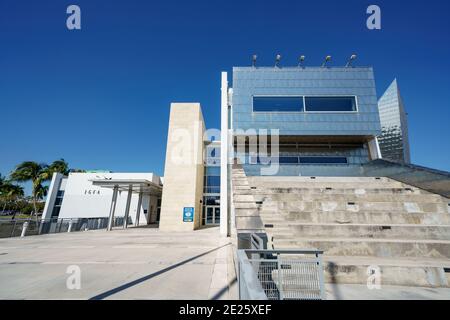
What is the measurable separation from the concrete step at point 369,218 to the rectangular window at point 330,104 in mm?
10759

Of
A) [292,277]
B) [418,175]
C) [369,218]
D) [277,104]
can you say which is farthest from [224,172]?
[292,277]

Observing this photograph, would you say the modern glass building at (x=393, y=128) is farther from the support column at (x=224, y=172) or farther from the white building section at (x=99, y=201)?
the white building section at (x=99, y=201)

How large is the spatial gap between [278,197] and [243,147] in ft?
23.9

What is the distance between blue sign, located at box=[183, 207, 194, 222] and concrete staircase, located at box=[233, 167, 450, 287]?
10527mm

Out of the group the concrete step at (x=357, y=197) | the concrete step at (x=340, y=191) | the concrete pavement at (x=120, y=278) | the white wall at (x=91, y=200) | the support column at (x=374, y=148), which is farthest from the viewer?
the white wall at (x=91, y=200)

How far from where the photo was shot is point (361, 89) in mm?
15062

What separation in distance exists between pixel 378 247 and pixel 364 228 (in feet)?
2.73

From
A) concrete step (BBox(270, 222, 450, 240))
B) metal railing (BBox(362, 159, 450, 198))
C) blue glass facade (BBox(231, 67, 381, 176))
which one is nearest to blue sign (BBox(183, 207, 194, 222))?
blue glass facade (BBox(231, 67, 381, 176))

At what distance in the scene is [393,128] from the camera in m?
30.0

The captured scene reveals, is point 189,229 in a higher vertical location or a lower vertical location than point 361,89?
lower

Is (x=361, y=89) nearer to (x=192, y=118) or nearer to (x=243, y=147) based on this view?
(x=243, y=147)

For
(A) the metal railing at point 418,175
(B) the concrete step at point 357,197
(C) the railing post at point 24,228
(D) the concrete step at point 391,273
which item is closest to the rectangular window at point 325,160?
(A) the metal railing at point 418,175

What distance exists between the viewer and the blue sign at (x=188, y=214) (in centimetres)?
1695
